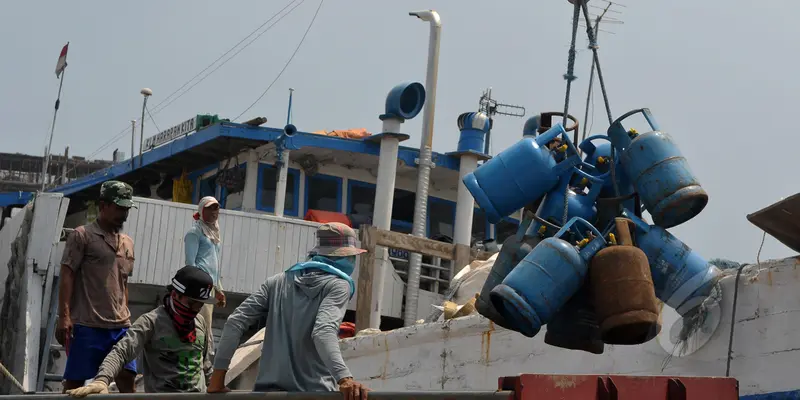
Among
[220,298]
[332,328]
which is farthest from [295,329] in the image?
[220,298]

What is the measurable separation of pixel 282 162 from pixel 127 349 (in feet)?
35.3

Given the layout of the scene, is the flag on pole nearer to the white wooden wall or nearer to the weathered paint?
the white wooden wall

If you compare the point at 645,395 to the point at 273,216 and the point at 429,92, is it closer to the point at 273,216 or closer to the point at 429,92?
the point at 273,216

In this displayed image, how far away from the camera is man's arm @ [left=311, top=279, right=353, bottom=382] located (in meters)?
5.06

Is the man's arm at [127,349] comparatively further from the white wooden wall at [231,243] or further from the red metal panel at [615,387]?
the white wooden wall at [231,243]

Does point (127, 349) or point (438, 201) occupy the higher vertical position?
point (438, 201)

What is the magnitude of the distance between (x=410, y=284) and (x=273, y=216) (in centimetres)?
229

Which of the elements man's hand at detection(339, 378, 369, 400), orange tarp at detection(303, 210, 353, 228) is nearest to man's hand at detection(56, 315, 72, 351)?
man's hand at detection(339, 378, 369, 400)

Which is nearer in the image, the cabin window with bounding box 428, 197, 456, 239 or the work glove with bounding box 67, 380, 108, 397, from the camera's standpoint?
the work glove with bounding box 67, 380, 108, 397

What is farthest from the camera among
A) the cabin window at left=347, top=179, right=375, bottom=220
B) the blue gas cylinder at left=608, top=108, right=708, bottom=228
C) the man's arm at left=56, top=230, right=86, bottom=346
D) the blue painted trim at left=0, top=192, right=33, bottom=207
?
the blue painted trim at left=0, top=192, right=33, bottom=207

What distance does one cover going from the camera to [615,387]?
16.3ft

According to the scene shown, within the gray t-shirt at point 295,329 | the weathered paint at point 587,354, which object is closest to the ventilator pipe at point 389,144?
the weathered paint at point 587,354

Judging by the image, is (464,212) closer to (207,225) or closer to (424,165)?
(424,165)

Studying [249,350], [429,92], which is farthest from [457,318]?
[429,92]
